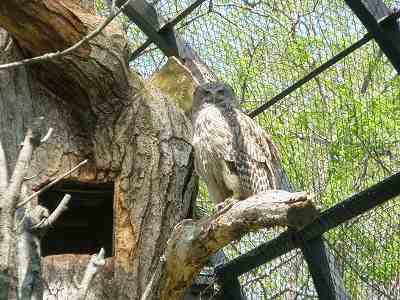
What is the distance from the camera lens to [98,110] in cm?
376

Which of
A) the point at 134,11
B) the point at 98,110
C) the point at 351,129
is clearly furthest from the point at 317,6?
the point at 98,110

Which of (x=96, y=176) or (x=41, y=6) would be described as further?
(x=96, y=176)

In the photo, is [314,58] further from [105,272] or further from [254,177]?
[105,272]

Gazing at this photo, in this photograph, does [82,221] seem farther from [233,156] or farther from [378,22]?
[378,22]

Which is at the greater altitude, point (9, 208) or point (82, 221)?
point (82, 221)

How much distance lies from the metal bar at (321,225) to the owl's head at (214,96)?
74cm

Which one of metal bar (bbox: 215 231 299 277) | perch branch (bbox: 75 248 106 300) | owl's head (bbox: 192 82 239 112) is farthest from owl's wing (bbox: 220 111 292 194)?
perch branch (bbox: 75 248 106 300)

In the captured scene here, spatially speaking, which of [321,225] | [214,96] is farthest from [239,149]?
[321,225]

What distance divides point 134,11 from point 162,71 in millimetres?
370

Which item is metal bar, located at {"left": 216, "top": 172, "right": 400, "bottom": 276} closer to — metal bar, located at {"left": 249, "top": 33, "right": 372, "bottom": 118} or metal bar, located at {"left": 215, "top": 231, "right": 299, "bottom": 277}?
metal bar, located at {"left": 215, "top": 231, "right": 299, "bottom": 277}

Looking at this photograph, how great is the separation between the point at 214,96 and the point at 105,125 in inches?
23.1

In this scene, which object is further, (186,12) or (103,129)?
(186,12)

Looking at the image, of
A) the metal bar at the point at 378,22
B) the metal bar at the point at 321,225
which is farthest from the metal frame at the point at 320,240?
the metal bar at the point at 378,22

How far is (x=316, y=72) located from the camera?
150 inches
